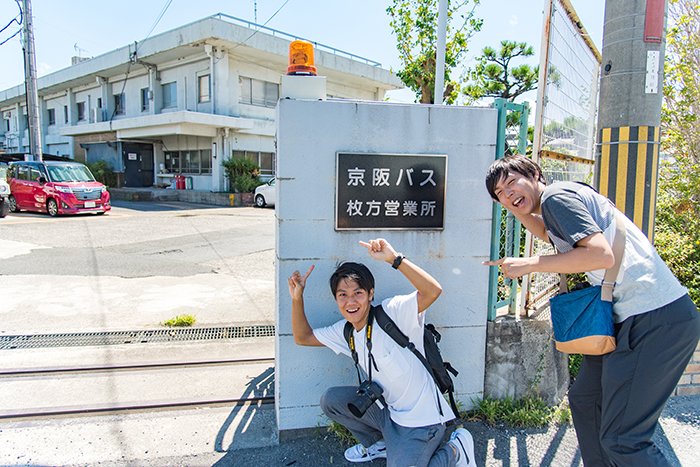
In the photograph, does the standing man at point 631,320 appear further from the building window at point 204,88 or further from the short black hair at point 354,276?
the building window at point 204,88

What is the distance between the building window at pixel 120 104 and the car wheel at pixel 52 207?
11.0 metres

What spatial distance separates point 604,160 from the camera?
300cm

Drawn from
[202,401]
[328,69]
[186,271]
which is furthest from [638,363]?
[328,69]

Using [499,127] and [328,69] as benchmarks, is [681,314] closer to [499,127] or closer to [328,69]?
[499,127]

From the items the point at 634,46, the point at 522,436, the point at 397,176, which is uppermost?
the point at 634,46

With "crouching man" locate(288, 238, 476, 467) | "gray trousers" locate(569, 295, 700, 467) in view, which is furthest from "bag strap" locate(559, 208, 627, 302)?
"crouching man" locate(288, 238, 476, 467)

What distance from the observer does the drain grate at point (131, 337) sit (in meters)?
4.18

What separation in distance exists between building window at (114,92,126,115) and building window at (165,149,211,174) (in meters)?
3.47

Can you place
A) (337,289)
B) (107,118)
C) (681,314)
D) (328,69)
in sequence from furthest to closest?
(107,118), (328,69), (337,289), (681,314)

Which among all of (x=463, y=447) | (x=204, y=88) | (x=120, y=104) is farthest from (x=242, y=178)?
(x=463, y=447)

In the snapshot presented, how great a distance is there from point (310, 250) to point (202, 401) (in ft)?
4.80

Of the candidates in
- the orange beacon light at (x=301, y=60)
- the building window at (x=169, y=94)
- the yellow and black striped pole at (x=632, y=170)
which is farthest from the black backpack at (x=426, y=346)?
the building window at (x=169, y=94)

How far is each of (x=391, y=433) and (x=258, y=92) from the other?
1980 centimetres

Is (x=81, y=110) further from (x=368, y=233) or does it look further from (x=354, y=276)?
(x=354, y=276)
